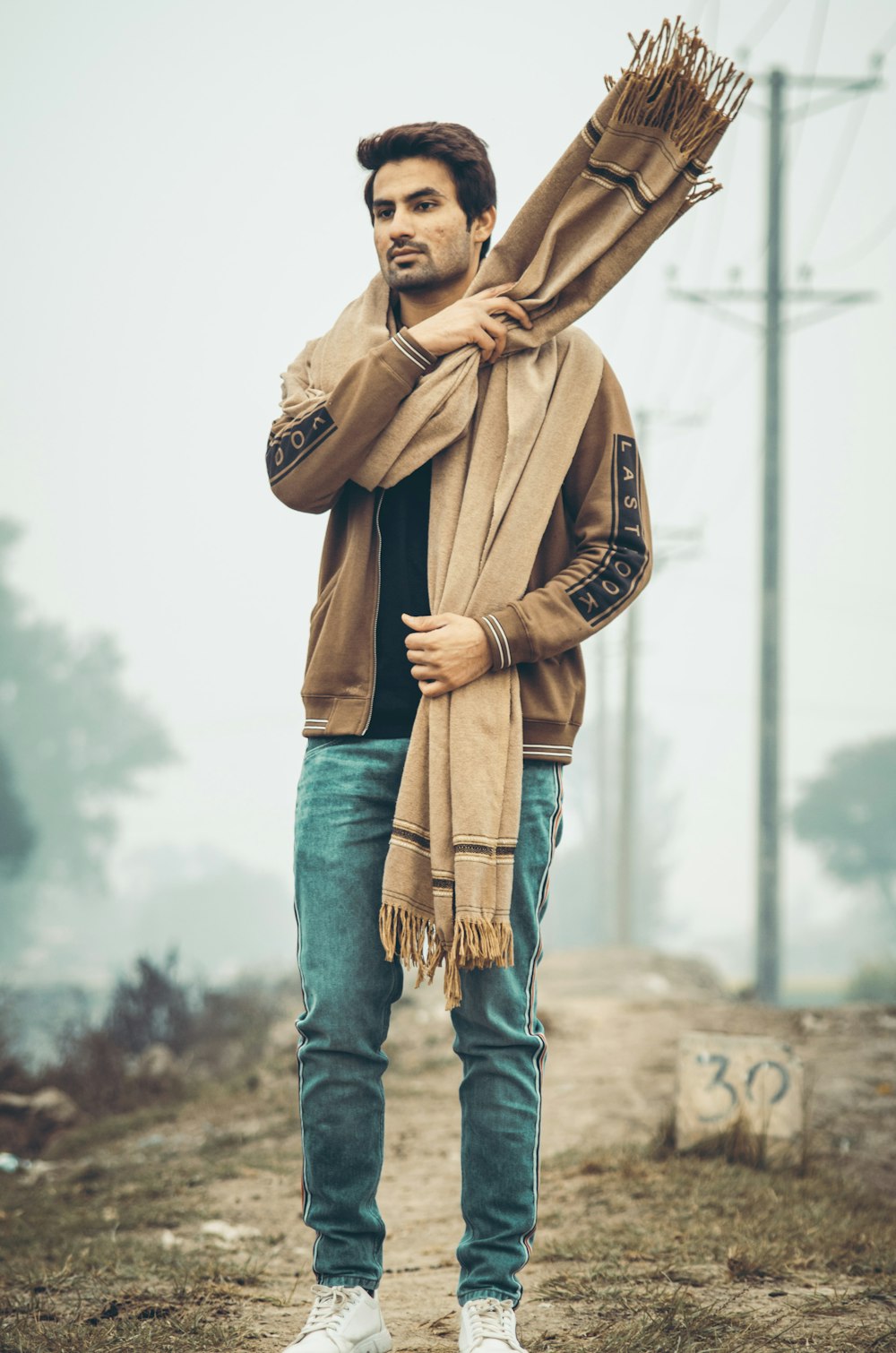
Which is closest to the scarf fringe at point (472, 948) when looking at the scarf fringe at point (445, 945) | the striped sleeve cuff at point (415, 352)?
the scarf fringe at point (445, 945)

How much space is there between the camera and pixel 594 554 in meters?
2.92

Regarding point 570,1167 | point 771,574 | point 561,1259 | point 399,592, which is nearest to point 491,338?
point 399,592

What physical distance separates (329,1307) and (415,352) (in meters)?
1.95

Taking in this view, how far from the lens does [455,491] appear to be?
9.52 ft

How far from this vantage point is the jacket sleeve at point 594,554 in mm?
2791

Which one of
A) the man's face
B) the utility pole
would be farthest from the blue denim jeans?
the utility pole

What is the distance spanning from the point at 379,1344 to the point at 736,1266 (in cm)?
122

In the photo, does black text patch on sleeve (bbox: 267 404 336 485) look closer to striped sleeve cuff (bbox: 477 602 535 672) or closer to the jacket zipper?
the jacket zipper

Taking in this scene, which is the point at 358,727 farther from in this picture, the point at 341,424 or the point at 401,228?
the point at 401,228

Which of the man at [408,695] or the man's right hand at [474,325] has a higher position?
the man's right hand at [474,325]

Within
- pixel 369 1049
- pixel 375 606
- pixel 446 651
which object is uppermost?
pixel 375 606

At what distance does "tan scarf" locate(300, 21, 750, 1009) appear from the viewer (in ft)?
8.84

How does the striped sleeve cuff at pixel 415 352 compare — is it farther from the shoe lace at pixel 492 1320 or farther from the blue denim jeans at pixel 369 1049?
the shoe lace at pixel 492 1320

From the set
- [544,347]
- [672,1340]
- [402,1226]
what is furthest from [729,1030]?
[544,347]
